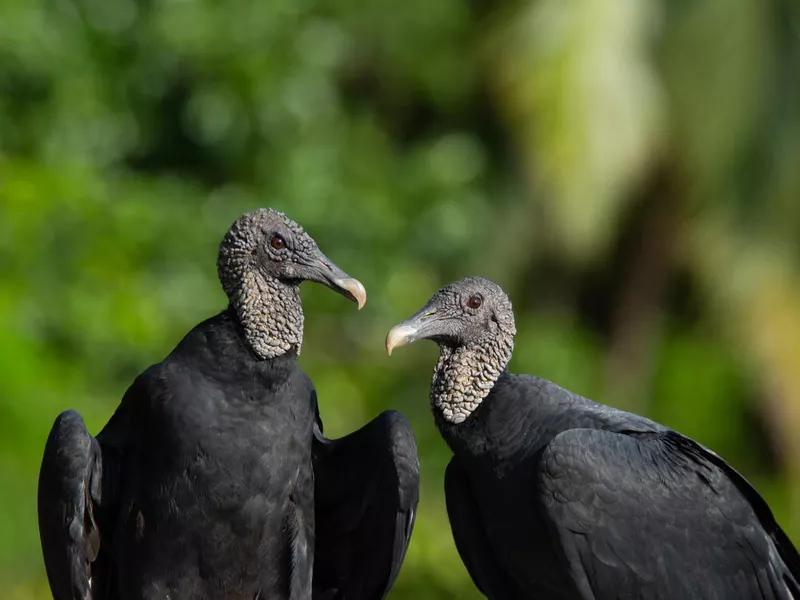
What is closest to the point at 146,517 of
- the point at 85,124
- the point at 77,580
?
the point at 77,580

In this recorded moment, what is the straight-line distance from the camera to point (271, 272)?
3.84 m

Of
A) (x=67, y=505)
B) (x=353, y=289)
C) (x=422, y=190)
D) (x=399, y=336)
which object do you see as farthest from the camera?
(x=422, y=190)

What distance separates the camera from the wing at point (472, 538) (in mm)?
4008

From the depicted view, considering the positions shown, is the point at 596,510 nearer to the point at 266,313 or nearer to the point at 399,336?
the point at 399,336

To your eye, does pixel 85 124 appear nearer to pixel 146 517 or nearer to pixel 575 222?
pixel 575 222

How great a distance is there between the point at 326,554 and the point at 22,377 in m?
4.95

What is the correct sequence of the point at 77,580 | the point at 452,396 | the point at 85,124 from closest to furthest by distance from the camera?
the point at 77,580 < the point at 452,396 < the point at 85,124

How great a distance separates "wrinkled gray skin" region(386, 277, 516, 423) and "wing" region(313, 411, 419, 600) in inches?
7.1

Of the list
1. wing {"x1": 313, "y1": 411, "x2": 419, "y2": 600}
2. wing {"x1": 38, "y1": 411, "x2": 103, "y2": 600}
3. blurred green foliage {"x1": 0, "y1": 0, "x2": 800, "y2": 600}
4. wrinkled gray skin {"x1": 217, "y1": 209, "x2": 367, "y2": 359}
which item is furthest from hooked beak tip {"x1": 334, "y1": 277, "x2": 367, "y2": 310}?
blurred green foliage {"x1": 0, "y1": 0, "x2": 800, "y2": 600}

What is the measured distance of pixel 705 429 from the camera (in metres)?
11.5

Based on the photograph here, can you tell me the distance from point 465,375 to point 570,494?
1.61ft

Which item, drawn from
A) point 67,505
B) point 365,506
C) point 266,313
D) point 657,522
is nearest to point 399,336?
point 266,313

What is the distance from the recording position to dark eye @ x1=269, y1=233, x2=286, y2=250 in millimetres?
3840

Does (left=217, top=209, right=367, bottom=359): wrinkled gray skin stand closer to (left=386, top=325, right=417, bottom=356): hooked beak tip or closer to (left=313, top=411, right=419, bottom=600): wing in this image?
(left=386, top=325, right=417, bottom=356): hooked beak tip
